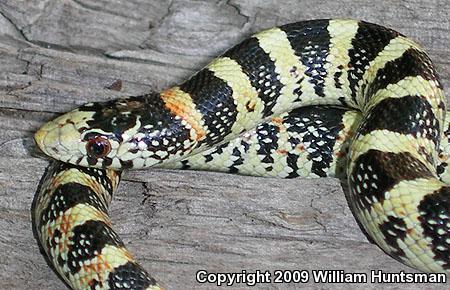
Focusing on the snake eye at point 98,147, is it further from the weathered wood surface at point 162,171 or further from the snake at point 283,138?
the weathered wood surface at point 162,171

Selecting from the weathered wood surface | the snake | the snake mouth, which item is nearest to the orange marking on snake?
the snake

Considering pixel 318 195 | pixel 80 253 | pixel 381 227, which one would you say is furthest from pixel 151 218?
pixel 381 227

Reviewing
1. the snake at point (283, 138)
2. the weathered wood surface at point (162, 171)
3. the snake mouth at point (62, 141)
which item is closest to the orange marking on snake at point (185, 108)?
the snake at point (283, 138)

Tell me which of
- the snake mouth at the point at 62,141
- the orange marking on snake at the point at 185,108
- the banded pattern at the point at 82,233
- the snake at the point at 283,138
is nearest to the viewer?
the banded pattern at the point at 82,233

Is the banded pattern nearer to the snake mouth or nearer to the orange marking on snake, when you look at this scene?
the snake mouth

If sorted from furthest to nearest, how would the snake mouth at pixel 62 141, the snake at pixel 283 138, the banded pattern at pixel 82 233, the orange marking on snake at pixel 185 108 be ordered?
1. the orange marking on snake at pixel 185 108
2. the snake mouth at pixel 62 141
3. the snake at pixel 283 138
4. the banded pattern at pixel 82 233

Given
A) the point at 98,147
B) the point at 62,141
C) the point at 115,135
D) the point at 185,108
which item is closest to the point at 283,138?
the point at 185,108

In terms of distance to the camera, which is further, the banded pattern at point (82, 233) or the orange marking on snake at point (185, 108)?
the orange marking on snake at point (185, 108)

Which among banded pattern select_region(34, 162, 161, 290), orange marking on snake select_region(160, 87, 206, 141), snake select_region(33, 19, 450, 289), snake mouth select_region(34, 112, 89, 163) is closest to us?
banded pattern select_region(34, 162, 161, 290)

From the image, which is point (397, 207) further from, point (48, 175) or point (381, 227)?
point (48, 175)
